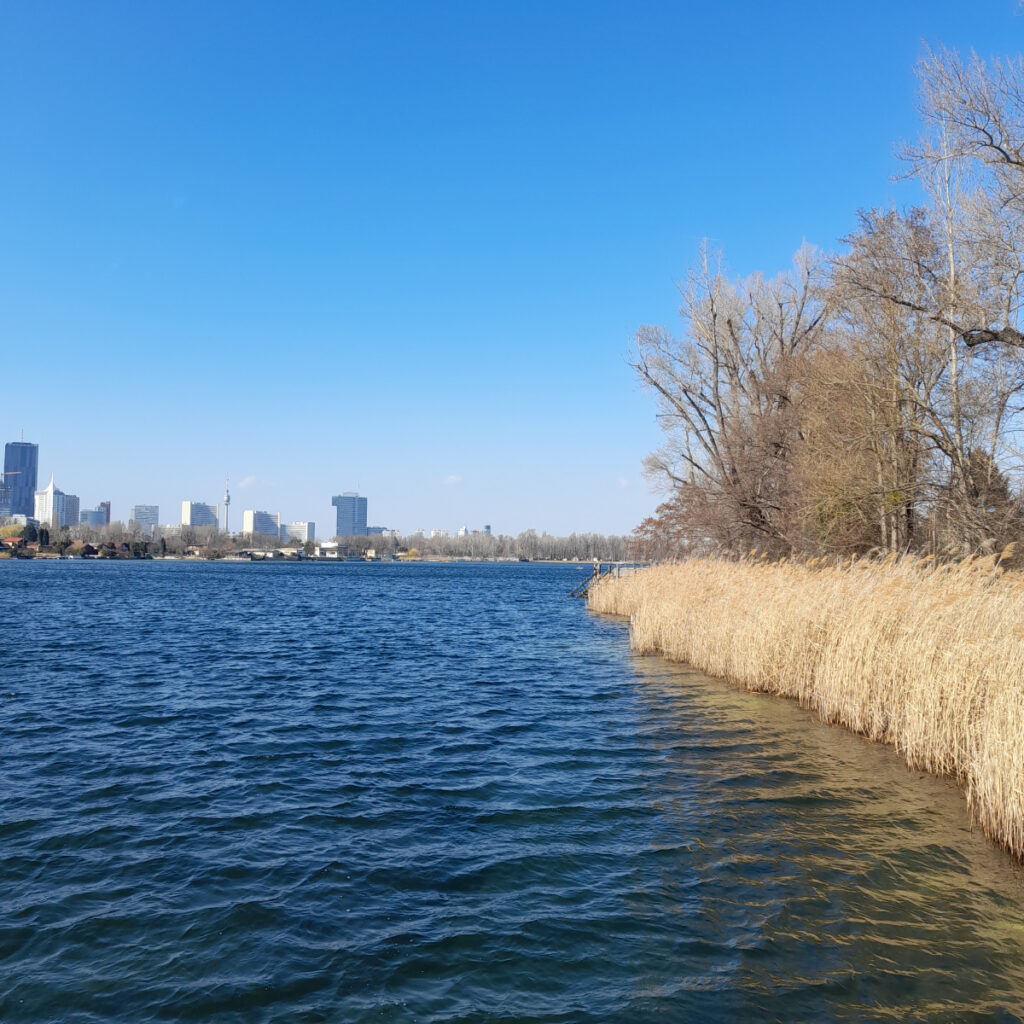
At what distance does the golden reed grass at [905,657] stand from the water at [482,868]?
1.69 ft

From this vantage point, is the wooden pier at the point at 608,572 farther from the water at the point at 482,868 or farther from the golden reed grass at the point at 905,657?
the water at the point at 482,868

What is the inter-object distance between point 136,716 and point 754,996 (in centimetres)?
1136

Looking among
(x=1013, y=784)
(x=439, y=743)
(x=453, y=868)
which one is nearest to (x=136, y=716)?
(x=439, y=743)

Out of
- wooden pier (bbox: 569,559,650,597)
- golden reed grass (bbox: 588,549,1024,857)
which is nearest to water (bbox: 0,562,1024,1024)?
golden reed grass (bbox: 588,549,1024,857)

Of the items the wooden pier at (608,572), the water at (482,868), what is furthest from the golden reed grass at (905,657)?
the wooden pier at (608,572)

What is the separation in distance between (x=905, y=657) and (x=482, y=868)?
22.5ft

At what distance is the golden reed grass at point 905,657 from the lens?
736 cm

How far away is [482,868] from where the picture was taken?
688 cm

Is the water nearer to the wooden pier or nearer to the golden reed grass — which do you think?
the golden reed grass

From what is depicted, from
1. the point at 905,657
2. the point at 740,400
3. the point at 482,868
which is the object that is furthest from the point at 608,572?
the point at 482,868

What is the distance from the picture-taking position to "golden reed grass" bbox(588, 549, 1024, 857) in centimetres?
736

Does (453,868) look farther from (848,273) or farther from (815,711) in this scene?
(848,273)

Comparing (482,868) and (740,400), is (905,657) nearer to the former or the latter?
(482,868)

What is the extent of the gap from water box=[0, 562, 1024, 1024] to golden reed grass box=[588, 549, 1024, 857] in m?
0.52
